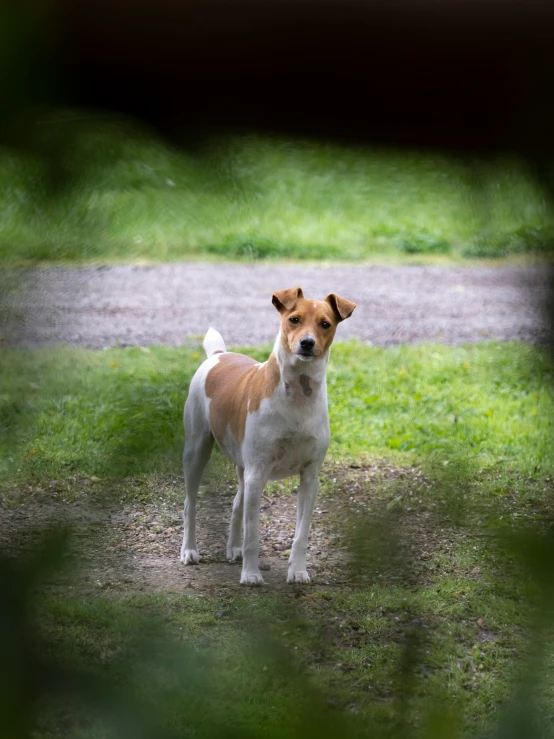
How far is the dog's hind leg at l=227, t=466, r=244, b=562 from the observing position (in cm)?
460

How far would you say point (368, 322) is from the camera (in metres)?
8.82

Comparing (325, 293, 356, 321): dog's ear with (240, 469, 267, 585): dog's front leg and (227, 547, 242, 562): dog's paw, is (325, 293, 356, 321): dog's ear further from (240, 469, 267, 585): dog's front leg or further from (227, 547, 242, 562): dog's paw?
(227, 547, 242, 562): dog's paw

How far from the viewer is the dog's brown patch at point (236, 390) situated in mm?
4141

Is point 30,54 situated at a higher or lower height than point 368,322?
lower

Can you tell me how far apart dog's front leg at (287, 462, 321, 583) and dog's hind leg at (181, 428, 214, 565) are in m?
0.45

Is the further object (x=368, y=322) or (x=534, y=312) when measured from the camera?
Answer: (x=368, y=322)

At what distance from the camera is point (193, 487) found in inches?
174

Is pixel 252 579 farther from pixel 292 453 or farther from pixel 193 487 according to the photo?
pixel 292 453

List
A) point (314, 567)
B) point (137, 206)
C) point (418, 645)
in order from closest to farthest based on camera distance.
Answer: point (137, 206)
point (418, 645)
point (314, 567)

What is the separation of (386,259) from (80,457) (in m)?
6.35

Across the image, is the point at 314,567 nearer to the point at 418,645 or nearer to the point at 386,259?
the point at 418,645

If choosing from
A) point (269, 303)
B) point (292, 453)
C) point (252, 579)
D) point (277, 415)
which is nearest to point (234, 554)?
point (252, 579)

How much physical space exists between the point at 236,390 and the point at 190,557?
820 millimetres

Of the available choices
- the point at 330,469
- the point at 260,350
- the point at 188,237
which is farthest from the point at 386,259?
the point at 188,237
